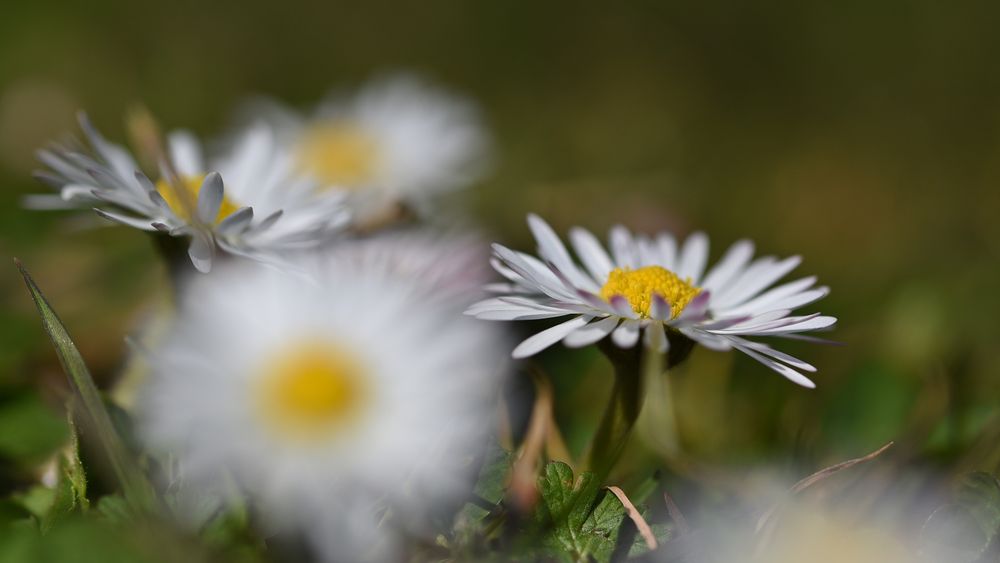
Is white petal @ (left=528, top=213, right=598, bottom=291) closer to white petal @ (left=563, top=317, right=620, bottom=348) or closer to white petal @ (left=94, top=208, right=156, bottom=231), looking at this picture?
white petal @ (left=563, top=317, right=620, bottom=348)

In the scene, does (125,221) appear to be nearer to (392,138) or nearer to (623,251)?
(623,251)

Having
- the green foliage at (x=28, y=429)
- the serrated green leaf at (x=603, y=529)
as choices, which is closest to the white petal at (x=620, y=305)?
the serrated green leaf at (x=603, y=529)

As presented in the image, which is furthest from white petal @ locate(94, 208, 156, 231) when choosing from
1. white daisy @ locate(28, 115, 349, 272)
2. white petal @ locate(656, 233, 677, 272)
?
white petal @ locate(656, 233, 677, 272)

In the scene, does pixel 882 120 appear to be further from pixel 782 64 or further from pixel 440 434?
pixel 440 434

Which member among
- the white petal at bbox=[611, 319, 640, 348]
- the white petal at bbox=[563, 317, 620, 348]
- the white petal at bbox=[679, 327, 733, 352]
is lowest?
the white petal at bbox=[679, 327, 733, 352]

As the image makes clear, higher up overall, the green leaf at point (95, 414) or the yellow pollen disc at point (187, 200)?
the yellow pollen disc at point (187, 200)

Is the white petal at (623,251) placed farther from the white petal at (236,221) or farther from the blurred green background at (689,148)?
the white petal at (236,221)
